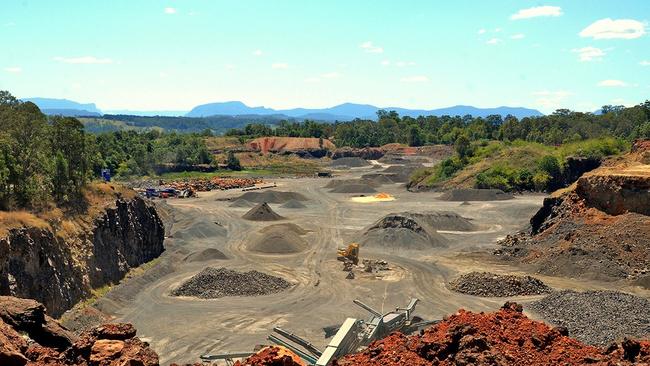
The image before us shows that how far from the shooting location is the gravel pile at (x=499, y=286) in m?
40.4

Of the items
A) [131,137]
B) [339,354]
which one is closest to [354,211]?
[339,354]

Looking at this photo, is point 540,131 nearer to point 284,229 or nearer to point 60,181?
point 284,229

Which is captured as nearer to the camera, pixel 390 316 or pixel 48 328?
pixel 48 328

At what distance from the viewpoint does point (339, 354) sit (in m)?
21.0

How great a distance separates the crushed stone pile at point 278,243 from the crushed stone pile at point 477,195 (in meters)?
36.0

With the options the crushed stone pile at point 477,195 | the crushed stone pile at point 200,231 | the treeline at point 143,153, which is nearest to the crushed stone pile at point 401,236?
the crushed stone pile at point 200,231

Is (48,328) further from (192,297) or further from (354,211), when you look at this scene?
(354,211)

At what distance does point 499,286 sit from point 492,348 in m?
24.9

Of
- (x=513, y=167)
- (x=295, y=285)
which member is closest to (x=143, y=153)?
(x=513, y=167)

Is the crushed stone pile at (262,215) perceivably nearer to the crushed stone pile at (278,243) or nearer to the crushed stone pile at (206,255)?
the crushed stone pile at (278,243)

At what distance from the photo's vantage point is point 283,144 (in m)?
173

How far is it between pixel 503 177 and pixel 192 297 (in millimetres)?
66886

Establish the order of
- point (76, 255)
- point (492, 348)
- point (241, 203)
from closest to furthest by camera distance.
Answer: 1. point (492, 348)
2. point (76, 255)
3. point (241, 203)

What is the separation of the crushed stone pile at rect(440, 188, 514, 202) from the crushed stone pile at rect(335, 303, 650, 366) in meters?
68.2
